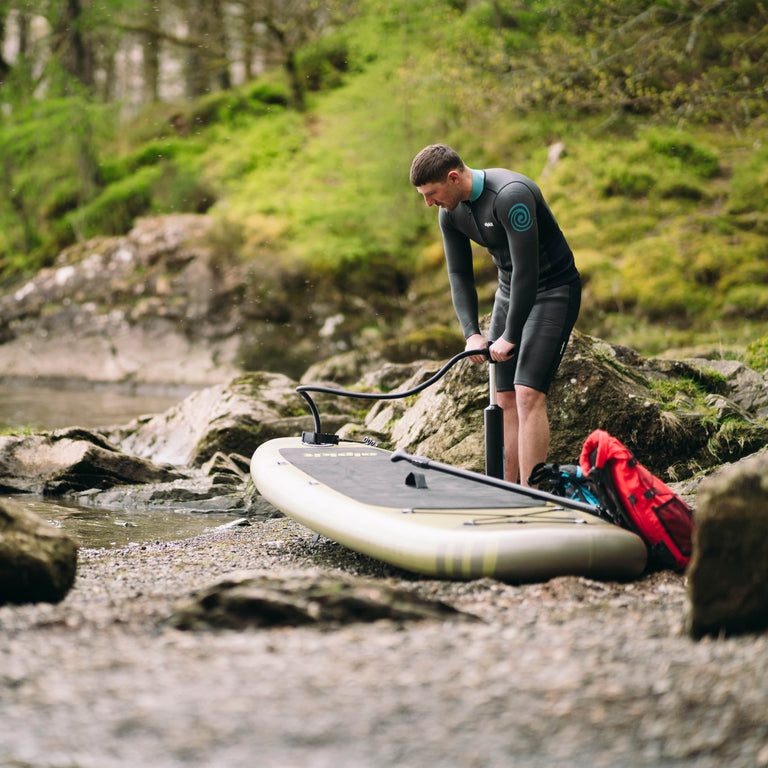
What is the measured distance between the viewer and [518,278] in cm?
388

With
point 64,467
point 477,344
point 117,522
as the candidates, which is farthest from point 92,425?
point 477,344

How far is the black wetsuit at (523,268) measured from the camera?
12.7 feet

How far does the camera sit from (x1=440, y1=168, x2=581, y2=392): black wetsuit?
3883 millimetres

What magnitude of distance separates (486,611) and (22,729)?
4.81 ft

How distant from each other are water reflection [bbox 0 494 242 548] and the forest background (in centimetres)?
722

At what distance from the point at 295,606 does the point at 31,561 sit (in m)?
0.96

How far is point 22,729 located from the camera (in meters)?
1.82

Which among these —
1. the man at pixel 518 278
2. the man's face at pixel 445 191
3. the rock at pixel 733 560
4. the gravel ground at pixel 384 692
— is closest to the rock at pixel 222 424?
the man at pixel 518 278

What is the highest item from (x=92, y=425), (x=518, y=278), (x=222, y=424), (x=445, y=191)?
(x=445, y=191)

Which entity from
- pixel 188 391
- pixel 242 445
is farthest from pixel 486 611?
pixel 188 391

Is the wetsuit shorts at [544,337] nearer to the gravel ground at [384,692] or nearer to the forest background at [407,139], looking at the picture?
the gravel ground at [384,692]

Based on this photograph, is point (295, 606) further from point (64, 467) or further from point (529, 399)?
point (64, 467)

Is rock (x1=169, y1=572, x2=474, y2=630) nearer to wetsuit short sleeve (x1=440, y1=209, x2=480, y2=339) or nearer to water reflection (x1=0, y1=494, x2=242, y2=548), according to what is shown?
wetsuit short sleeve (x1=440, y1=209, x2=480, y2=339)

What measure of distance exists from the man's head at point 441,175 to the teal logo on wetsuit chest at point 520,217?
0.97 feet
